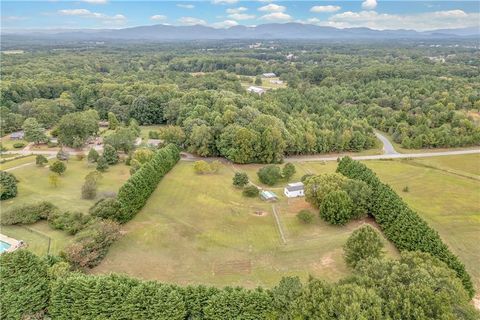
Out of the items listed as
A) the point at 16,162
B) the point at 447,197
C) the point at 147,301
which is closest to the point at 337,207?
the point at 447,197

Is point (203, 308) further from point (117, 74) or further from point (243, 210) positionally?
point (117, 74)

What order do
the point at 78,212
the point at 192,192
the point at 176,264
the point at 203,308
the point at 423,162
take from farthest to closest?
the point at 423,162
the point at 192,192
the point at 78,212
the point at 176,264
the point at 203,308

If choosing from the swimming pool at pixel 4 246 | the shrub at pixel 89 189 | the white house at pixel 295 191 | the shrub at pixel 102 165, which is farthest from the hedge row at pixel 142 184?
the white house at pixel 295 191

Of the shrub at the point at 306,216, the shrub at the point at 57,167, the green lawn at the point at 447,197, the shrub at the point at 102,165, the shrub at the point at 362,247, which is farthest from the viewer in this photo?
the shrub at the point at 102,165

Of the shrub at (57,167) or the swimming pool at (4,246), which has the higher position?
the shrub at (57,167)

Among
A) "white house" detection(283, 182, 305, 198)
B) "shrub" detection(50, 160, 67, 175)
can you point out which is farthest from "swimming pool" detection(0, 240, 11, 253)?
"white house" detection(283, 182, 305, 198)

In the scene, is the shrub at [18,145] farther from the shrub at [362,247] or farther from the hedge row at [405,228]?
the shrub at [362,247]

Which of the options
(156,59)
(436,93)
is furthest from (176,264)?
(156,59)
